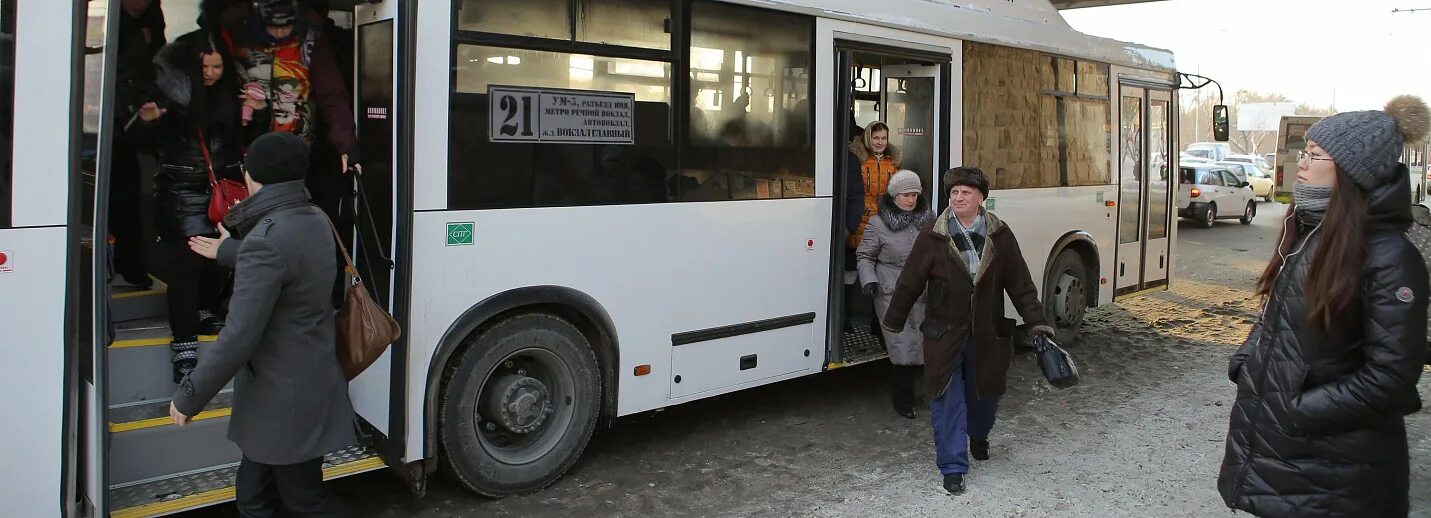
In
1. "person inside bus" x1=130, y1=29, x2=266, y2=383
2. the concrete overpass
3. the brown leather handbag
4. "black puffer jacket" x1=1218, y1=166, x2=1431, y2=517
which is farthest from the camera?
the concrete overpass

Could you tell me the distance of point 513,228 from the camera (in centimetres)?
485

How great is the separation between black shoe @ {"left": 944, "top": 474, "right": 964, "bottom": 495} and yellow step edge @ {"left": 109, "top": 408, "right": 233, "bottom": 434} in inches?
130

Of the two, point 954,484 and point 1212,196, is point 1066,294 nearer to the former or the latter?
point 954,484

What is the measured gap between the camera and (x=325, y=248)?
3.65 metres

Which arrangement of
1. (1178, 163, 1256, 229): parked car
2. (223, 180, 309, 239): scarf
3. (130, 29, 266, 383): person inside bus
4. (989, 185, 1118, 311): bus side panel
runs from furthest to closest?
(1178, 163, 1256, 229): parked car, (989, 185, 1118, 311): bus side panel, (130, 29, 266, 383): person inside bus, (223, 180, 309, 239): scarf

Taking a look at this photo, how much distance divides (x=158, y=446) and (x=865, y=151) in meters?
4.66

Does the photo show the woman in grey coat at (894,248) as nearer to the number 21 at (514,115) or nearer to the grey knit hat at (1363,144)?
the number 21 at (514,115)

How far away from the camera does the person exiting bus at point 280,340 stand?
11.3 feet

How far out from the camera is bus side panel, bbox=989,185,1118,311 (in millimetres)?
7957

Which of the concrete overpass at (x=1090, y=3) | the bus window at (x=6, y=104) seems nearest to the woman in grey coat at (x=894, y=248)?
the bus window at (x=6, y=104)

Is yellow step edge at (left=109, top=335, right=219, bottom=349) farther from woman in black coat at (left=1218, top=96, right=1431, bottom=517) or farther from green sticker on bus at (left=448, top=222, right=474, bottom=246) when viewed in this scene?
woman in black coat at (left=1218, top=96, right=1431, bottom=517)

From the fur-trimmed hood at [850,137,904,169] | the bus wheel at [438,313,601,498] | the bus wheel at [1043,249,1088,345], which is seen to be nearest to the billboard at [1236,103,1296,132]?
the bus wheel at [1043,249,1088,345]

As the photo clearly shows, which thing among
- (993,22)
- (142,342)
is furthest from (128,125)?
(993,22)

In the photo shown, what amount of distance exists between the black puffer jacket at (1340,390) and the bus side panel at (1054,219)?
14.9ft
